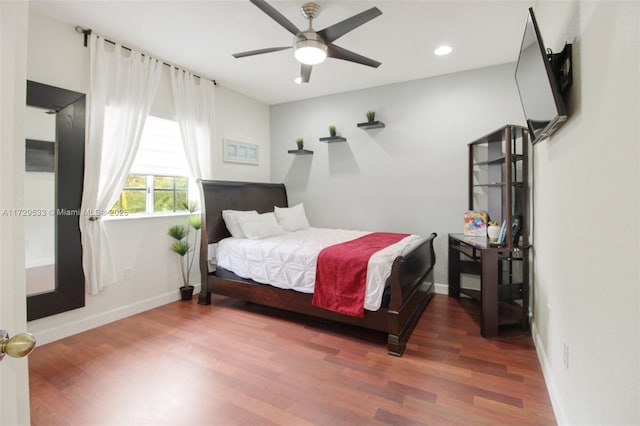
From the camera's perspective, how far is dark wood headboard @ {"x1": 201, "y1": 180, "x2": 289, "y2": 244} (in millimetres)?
3613

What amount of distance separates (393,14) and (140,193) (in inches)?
124

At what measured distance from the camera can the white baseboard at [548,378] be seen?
1.63 m

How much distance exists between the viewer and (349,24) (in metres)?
2.17

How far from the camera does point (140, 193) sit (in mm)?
3436

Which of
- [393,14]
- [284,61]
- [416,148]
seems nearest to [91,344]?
[284,61]

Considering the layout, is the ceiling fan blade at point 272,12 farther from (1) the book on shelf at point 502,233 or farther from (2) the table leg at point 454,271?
(2) the table leg at point 454,271

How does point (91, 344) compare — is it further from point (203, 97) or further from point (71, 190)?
point (203, 97)

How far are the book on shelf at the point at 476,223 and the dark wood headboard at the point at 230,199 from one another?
267 cm

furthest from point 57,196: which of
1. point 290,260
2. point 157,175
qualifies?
point 290,260

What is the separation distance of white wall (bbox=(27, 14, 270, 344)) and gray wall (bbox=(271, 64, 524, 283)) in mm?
1089

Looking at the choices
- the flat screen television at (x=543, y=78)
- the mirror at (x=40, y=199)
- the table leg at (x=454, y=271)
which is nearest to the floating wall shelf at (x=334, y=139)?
the table leg at (x=454, y=271)

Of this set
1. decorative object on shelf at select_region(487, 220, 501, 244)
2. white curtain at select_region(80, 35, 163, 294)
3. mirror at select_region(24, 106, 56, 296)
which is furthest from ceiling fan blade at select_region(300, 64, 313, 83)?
decorative object on shelf at select_region(487, 220, 501, 244)

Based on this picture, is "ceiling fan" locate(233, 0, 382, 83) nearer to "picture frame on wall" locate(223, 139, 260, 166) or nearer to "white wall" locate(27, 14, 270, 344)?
"white wall" locate(27, 14, 270, 344)

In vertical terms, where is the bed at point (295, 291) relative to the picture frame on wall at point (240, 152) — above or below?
below
